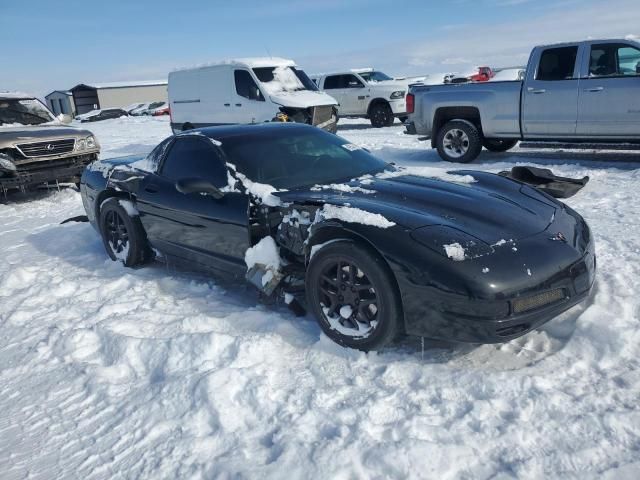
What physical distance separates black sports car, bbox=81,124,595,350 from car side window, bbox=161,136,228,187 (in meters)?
0.01

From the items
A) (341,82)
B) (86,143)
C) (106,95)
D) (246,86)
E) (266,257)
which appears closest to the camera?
(266,257)

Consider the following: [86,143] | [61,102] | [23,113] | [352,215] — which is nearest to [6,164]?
[86,143]

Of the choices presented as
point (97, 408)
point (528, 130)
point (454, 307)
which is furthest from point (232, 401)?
point (528, 130)

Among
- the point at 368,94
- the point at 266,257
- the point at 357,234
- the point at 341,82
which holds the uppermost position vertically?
the point at 341,82

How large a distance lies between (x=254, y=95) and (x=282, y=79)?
0.80m

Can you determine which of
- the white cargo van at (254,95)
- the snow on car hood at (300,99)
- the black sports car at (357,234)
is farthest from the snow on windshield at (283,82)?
the black sports car at (357,234)

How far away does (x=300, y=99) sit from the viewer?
11.9m

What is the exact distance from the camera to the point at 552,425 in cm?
248

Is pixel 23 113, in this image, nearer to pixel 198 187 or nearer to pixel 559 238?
pixel 198 187

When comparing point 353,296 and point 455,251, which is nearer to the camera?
point 455,251

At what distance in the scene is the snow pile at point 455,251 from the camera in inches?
113

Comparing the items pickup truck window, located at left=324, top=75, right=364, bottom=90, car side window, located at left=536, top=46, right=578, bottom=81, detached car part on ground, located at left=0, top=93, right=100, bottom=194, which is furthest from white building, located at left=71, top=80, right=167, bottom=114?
car side window, located at left=536, top=46, right=578, bottom=81

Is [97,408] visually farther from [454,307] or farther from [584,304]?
[584,304]

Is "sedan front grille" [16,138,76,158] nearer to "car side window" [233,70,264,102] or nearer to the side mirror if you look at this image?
→ "car side window" [233,70,264,102]
